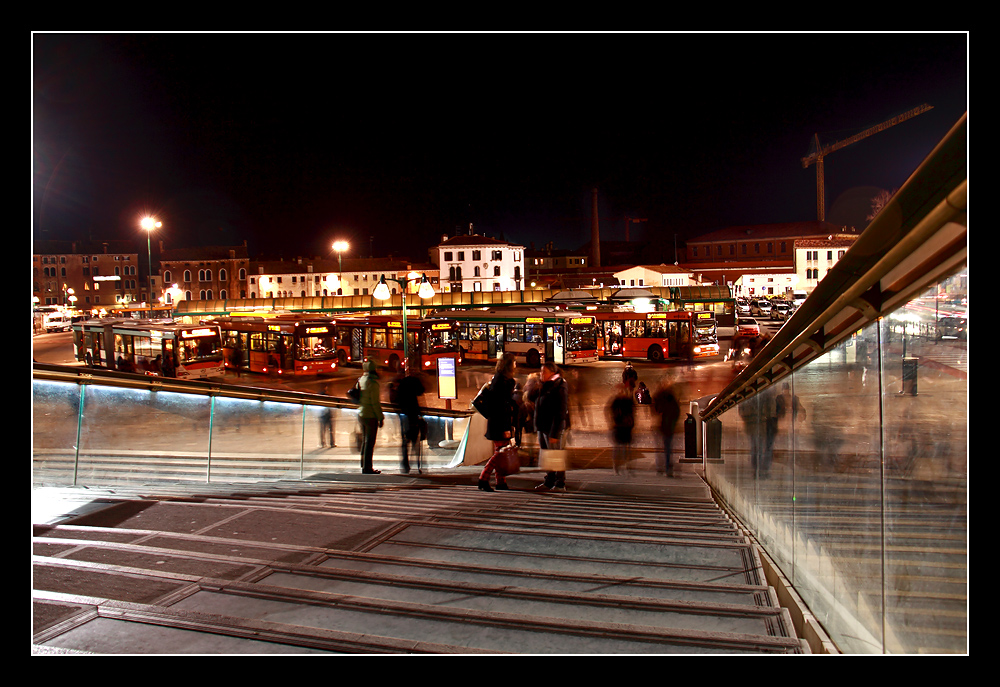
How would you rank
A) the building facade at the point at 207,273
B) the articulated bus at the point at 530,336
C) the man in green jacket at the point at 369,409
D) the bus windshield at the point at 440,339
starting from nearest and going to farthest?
the man in green jacket at the point at 369,409, the articulated bus at the point at 530,336, the bus windshield at the point at 440,339, the building facade at the point at 207,273

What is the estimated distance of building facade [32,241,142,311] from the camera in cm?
8031

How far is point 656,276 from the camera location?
271 feet

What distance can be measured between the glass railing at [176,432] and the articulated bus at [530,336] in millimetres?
23023

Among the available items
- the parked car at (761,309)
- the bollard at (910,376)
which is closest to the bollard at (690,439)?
the bollard at (910,376)

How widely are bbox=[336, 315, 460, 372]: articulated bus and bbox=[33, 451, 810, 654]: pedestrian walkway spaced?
26079 millimetres

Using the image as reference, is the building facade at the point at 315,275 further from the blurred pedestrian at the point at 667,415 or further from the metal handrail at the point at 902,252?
the metal handrail at the point at 902,252

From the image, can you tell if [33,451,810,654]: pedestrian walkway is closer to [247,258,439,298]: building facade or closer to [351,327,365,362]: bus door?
[351,327,365,362]: bus door

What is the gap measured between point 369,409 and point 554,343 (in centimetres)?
2439

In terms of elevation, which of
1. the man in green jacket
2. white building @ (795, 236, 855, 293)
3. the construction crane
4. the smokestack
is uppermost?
the construction crane

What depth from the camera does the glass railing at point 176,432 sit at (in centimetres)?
801

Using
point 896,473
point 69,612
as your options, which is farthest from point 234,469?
point 896,473

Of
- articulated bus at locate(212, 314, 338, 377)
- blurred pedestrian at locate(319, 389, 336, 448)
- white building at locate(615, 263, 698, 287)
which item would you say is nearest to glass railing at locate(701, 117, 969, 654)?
blurred pedestrian at locate(319, 389, 336, 448)

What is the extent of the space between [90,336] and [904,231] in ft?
109
